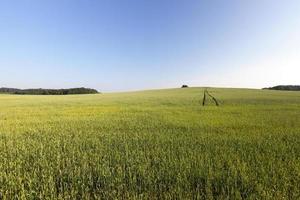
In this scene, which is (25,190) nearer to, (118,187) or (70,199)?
(70,199)

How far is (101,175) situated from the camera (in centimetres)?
602

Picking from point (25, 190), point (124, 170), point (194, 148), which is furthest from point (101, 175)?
point (194, 148)

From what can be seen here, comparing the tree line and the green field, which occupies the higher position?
the tree line

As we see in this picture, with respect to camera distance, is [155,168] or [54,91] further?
[54,91]

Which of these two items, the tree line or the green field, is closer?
the green field

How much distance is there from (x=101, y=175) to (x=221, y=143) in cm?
470

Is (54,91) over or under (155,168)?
over

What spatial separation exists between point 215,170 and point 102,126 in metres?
8.29

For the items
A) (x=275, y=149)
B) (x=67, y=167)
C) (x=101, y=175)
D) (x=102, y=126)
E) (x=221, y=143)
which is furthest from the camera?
(x=102, y=126)

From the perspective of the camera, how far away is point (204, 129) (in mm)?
12008

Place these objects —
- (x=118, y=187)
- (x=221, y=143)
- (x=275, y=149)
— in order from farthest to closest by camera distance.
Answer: (x=221, y=143)
(x=275, y=149)
(x=118, y=187)

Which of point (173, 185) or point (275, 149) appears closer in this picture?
point (173, 185)

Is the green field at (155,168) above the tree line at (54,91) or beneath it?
beneath

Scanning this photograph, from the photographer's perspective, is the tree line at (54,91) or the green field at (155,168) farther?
the tree line at (54,91)
